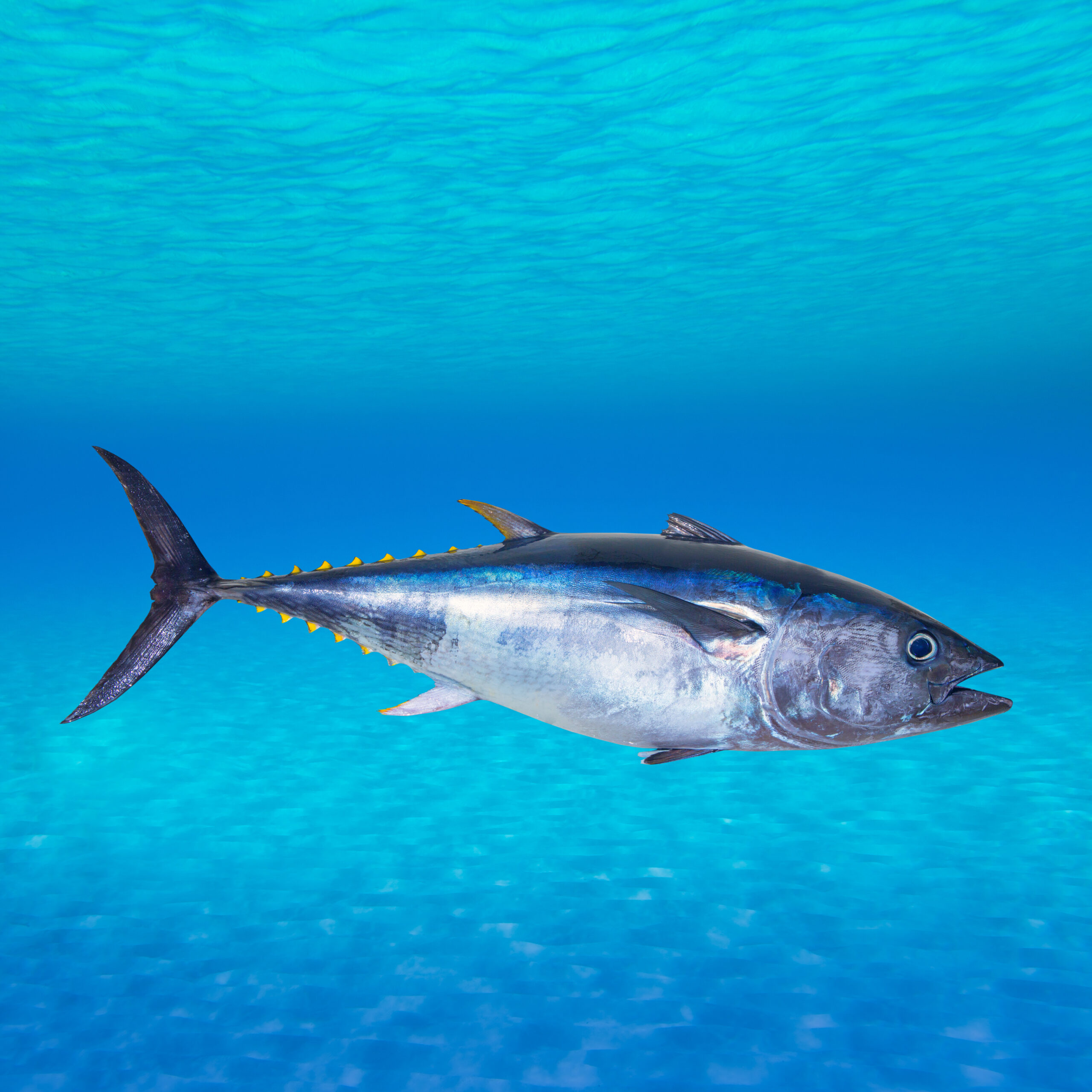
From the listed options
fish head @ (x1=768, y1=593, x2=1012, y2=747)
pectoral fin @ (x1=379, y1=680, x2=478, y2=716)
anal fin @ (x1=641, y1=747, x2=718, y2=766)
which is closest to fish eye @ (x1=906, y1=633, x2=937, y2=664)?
fish head @ (x1=768, y1=593, x2=1012, y2=747)

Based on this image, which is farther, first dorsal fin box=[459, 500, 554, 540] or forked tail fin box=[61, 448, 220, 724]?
forked tail fin box=[61, 448, 220, 724]

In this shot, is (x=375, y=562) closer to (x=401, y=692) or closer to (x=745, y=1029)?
(x=745, y=1029)

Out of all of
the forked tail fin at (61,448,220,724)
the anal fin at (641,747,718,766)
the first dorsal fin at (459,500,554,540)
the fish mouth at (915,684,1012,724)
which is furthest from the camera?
the forked tail fin at (61,448,220,724)

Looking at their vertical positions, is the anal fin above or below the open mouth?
below

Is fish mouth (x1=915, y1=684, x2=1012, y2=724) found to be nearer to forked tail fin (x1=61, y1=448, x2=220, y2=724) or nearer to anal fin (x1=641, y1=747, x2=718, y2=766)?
anal fin (x1=641, y1=747, x2=718, y2=766)

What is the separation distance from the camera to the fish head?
1.23m

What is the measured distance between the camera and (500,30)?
30.9 ft

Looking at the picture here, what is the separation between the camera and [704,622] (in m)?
1.26

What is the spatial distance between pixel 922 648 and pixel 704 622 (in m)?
0.37

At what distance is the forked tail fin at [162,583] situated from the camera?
5.74 ft

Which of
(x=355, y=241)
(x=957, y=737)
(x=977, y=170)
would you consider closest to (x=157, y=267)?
(x=355, y=241)

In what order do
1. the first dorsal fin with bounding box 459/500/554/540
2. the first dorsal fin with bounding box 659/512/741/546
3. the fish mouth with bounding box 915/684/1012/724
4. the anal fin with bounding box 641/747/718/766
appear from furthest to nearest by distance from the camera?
1. the first dorsal fin with bounding box 459/500/554/540
2. the first dorsal fin with bounding box 659/512/741/546
3. the anal fin with bounding box 641/747/718/766
4. the fish mouth with bounding box 915/684/1012/724

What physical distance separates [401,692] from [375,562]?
25.3ft

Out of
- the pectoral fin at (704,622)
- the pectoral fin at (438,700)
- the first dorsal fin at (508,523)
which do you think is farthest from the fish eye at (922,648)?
the pectoral fin at (438,700)
